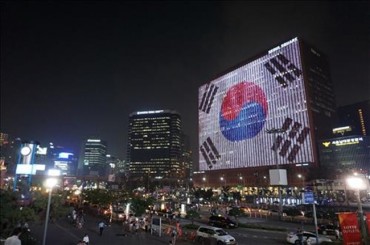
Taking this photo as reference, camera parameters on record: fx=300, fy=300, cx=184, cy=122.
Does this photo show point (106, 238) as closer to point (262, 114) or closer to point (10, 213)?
point (10, 213)

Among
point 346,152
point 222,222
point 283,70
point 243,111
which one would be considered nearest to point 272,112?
point 283,70

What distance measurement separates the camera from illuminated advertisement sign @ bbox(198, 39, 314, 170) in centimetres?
13900

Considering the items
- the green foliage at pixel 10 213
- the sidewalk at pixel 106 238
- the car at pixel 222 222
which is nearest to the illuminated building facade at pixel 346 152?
the car at pixel 222 222

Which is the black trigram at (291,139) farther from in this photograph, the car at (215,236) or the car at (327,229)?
the car at (215,236)

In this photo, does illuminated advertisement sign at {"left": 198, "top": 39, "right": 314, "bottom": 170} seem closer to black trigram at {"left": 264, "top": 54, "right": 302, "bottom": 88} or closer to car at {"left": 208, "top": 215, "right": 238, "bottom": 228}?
black trigram at {"left": 264, "top": 54, "right": 302, "bottom": 88}

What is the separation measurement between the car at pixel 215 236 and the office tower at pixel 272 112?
94463mm

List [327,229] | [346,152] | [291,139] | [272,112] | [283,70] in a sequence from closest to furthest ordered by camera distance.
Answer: [327,229] < [291,139] < [346,152] < [283,70] < [272,112]

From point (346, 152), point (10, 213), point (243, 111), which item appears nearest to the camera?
point (10, 213)

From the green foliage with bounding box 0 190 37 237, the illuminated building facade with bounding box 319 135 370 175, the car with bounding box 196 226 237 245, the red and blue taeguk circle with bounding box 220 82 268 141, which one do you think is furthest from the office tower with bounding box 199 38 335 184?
the green foliage with bounding box 0 190 37 237

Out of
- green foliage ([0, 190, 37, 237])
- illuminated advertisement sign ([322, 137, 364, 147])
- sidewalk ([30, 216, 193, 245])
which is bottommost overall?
sidewalk ([30, 216, 193, 245])

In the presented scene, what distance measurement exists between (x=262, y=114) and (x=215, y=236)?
13628 cm

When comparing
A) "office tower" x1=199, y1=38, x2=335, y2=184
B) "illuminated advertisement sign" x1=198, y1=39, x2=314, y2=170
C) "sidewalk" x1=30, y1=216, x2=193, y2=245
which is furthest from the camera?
"illuminated advertisement sign" x1=198, y1=39, x2=314, y2=170

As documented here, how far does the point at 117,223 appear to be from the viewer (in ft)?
171

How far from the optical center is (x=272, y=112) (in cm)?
15475
